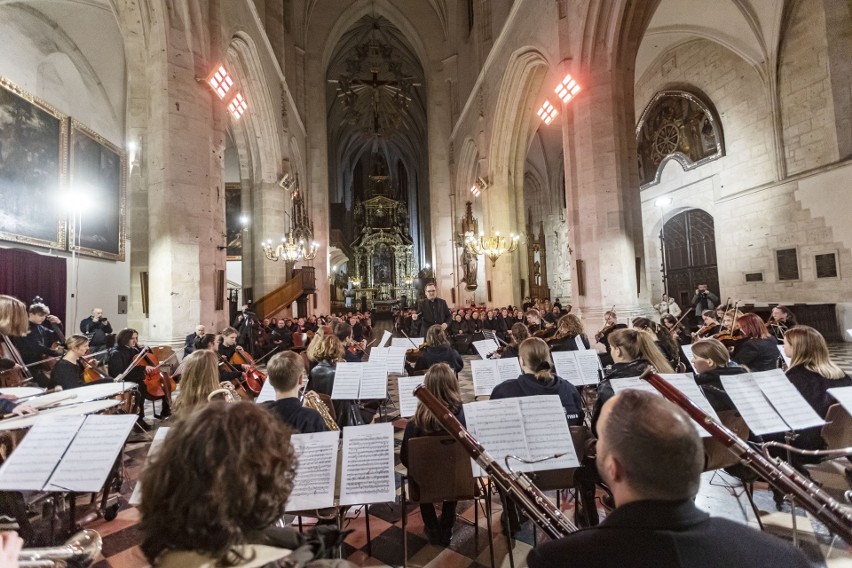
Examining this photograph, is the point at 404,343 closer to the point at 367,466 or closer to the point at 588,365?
the point at 588,365

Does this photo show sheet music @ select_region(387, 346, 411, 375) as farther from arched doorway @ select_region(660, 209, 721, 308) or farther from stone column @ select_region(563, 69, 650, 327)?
arched doorway @ select_region(660, 209, 721, 308)

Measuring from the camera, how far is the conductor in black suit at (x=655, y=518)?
849 millimetres

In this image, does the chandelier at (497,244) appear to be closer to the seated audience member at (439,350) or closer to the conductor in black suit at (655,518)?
the seated audience member at (439,350)

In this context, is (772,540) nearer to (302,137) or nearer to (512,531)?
(512,531)

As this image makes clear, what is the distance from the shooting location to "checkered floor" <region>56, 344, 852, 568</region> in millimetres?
2354

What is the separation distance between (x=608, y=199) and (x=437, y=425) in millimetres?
7049

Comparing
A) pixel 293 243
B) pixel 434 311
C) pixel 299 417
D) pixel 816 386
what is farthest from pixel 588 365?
pixel 293 243

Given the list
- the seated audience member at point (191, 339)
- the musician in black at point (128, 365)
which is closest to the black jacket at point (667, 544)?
the musician in black at point (128, 365)

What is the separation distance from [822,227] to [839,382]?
982cm

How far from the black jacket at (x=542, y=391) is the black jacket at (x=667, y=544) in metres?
1.82

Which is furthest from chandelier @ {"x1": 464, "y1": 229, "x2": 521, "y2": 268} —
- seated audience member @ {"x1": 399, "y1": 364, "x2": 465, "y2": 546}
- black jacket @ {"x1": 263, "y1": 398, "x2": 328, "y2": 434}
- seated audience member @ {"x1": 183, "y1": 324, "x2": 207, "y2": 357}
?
black jacket @ {"x1": 263, "y1": 398, "x2": 328, "y2": 434}

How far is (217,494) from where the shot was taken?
0.83 metres

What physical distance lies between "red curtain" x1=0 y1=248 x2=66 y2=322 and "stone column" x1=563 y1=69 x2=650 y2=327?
472 inches

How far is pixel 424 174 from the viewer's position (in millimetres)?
29062
